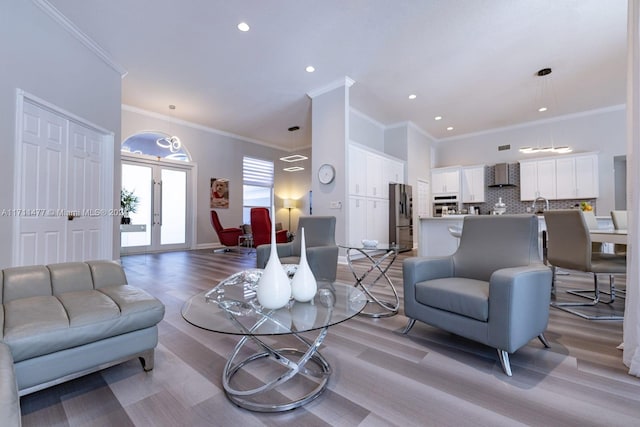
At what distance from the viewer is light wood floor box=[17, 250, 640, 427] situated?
126 centimetres

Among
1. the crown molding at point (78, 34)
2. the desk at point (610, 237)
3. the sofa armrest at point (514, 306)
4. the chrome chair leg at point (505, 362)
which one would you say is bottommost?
the chrome chair leg at point (505, 362)

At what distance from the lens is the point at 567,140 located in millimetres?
6969

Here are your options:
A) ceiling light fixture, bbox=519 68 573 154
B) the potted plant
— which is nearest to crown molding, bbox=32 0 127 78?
the potted plant

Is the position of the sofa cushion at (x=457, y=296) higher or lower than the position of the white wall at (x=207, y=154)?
lower

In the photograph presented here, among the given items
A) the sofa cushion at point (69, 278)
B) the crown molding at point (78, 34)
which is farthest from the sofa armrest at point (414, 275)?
the crown molding at point (78, 34)

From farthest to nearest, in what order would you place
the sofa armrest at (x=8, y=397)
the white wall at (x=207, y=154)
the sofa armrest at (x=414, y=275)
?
the white wall at (x=207, y=154)
the sofa armrest at (x=414, y=275)
the sofa armrest at (x=8, y=397)

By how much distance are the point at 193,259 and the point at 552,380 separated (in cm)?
578

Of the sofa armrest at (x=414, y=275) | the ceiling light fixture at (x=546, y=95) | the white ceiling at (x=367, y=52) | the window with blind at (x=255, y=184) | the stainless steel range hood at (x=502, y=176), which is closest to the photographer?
the sofa armrest at (x=414, y=275)

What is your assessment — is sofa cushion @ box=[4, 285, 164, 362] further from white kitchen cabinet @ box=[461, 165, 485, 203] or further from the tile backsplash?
the tile backsplash

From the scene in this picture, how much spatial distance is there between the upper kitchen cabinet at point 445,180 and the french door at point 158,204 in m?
6.94

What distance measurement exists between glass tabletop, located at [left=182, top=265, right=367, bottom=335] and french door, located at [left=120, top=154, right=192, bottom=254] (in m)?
5.89

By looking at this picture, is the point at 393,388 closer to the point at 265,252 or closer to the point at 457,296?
the point at 457,296

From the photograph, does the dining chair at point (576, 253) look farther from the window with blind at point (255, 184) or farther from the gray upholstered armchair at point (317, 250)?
the window with blind at point (255, 184)

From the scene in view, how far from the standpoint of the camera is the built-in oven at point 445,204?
812 centimetres
